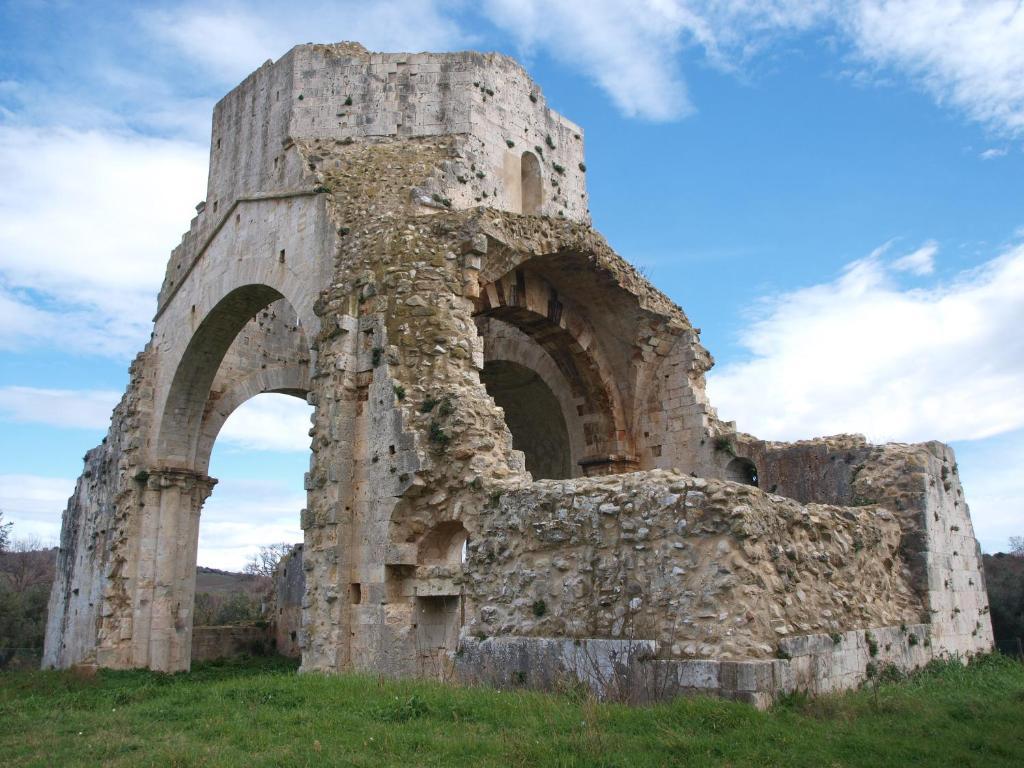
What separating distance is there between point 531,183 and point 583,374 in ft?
13.7

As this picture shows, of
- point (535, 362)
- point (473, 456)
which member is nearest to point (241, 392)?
point (535, 362)

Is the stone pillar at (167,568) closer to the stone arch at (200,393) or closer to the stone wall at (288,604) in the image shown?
the stone arch at (200,393)

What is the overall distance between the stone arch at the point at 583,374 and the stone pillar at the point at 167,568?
6722 millimetres

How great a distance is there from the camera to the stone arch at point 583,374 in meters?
13.4

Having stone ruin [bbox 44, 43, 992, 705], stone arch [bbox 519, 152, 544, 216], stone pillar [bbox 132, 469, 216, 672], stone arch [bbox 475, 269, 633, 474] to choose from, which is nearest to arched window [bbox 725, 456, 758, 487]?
stone ruin [bbox 44, 43, 992, 705]

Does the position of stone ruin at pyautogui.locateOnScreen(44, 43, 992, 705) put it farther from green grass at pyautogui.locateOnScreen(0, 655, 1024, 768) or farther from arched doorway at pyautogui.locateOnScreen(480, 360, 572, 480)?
green grass at pyautogui.locateOnScreen(0, 655, 1024, 768)

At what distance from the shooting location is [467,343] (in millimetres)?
10438

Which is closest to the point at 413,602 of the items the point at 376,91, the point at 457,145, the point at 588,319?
the point at 588,319

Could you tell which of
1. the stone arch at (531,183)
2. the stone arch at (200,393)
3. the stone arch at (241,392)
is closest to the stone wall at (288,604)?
the stone arch at (241,392)

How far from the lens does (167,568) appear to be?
1591cm

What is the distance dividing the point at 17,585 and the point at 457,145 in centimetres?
3025

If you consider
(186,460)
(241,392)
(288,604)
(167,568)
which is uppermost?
(241,392)

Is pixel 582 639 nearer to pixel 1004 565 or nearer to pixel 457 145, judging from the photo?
pixel 457 145

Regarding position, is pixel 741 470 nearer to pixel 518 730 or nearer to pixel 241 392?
pixel 518 730
